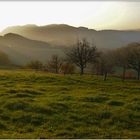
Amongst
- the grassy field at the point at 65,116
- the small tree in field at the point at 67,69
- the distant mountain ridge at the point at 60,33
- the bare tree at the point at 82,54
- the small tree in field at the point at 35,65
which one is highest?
the distant mountain ridge at the point at 60,33

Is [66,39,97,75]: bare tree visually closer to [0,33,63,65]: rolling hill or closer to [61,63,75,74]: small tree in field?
[61,63,75,74]: small tree in field

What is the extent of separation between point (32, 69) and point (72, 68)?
9.95m

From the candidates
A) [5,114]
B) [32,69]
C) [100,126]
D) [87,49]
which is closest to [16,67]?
[32,69]

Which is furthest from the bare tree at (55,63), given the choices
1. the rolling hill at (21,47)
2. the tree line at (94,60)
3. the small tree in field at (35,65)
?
the rolling hill at (21,47)

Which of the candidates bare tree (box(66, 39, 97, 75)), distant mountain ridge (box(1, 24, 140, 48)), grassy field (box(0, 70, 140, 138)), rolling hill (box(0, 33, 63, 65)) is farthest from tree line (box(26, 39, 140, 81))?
grassy field (box(0, 70, 140, 138))

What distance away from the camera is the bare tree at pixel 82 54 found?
42247 mm

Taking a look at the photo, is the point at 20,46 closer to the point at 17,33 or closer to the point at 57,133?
the point at 17,33

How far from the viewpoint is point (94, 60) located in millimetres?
43125

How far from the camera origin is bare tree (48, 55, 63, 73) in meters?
36.3

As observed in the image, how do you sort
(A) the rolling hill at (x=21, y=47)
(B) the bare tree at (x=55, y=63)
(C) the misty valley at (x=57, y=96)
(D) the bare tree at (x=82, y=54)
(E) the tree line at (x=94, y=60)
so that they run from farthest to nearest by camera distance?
1. (D) the bare tree at (x=82, y=54)
2. (E) the tree line at (x=94, y=60)
3. (B) the bare tree at (x=55, y=63)
4. (A) the rolling hill at (x=21, y=47)
5. (C) the misty valley at (x=57, y=96)

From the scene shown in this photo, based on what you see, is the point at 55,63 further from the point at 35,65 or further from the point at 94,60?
the point at 94,60

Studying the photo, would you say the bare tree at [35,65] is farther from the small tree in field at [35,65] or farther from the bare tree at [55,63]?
the bare tree at [55,63]

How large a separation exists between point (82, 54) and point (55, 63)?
8568mm

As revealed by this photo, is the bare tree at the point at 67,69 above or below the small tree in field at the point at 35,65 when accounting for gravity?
below
